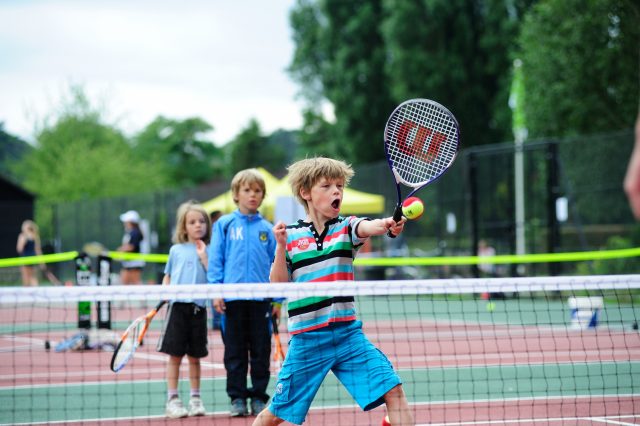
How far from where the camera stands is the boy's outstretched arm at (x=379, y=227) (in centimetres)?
436

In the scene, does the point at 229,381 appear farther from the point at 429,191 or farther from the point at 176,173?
the point at 176,173

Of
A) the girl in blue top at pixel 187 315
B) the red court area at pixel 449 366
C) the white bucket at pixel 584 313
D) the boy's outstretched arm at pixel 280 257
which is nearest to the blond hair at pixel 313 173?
the boy's outstretched arm at pixel 280 257

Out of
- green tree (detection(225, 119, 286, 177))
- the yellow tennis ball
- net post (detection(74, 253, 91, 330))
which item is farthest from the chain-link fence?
green tree (detection(225, 119, 286, 177))

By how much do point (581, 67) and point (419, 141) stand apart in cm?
1878

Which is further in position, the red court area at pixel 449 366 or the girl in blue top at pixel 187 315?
the girl in blue top at pixel 187 315

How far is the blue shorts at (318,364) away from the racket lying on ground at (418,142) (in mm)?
965

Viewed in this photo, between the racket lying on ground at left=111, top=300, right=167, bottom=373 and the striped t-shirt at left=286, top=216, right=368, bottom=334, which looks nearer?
the striped t-shirt at left=286, top=216, right=368, bottom=334

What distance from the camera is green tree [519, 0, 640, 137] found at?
71.2 ft

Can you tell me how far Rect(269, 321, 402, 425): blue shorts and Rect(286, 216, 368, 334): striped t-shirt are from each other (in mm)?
66

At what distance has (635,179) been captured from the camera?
2.78 metres

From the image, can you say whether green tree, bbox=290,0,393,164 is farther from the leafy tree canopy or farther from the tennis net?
the tennis net

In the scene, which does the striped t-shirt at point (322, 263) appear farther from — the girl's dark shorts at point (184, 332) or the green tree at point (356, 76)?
the green tree at point (356, 76)

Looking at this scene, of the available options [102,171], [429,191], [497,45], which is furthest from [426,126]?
[102,171]

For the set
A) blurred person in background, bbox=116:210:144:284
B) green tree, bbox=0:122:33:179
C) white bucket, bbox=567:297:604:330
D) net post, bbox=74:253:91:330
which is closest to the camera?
net post, bbox=74:253:91:330
